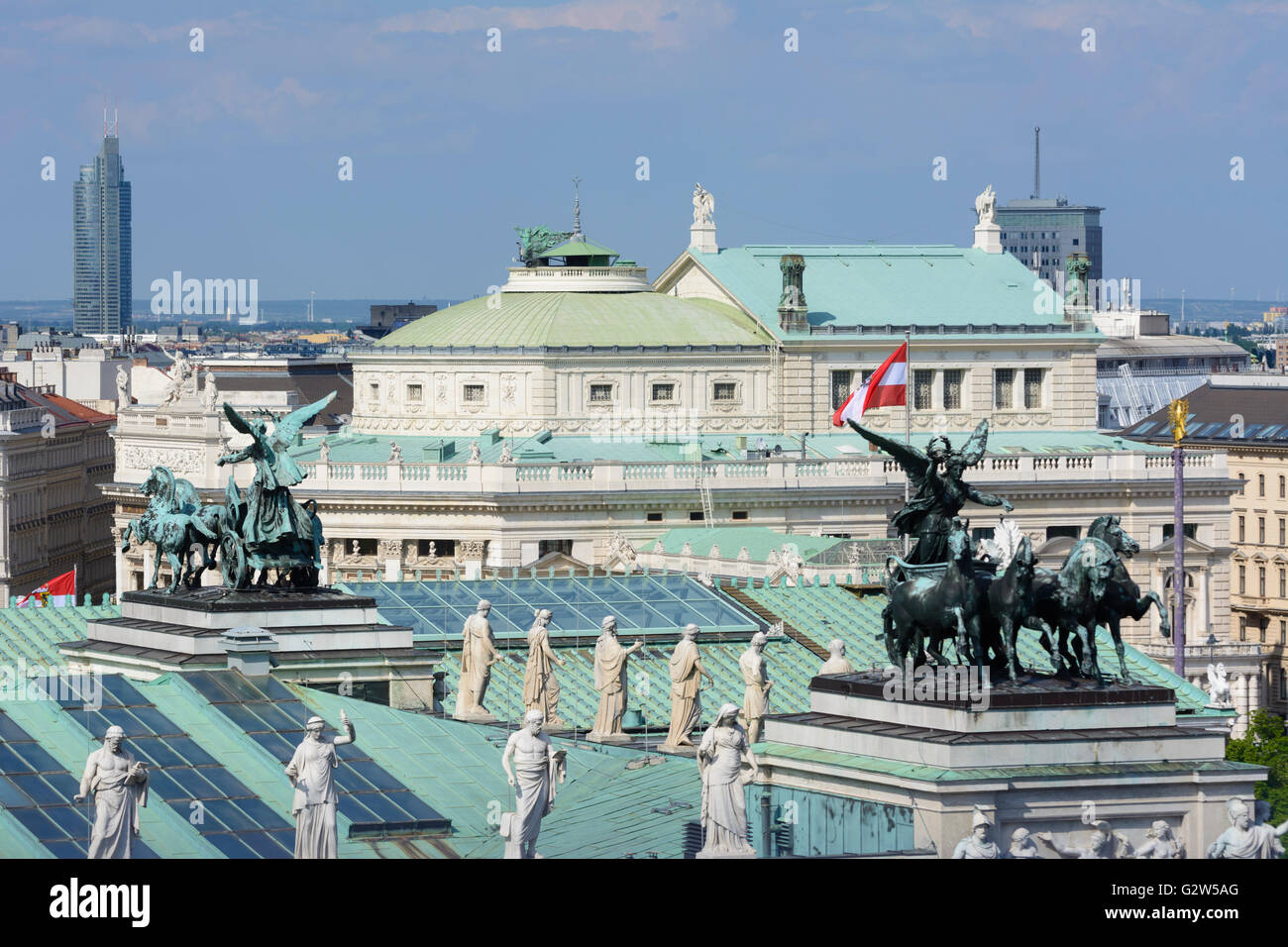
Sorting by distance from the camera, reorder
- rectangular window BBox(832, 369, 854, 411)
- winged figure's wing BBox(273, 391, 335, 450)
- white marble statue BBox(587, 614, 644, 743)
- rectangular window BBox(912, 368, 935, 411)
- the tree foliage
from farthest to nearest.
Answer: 1. rectangular window BBox(912, 368, 935, 411)
2. rectangular window BBox(832, 369, 854, 411)
3. the tree foliage
4. winged figure's wing BBox(273, 391, 335, 450)
5. white marble statue BBox(587, 614, 644, 743)

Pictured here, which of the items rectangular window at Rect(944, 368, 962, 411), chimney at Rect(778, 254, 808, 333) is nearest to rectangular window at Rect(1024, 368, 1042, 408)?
rectangular window at Rect(944, 368, 962, 411)

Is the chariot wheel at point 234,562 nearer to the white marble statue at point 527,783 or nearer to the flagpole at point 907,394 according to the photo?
the white marble statue at point 527,783

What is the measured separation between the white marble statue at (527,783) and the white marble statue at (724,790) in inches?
85.9

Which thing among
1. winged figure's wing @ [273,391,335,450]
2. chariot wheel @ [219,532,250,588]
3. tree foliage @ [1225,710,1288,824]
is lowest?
tree foliage @ [1225,710,1288,824]

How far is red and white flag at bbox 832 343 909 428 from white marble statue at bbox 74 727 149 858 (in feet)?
346

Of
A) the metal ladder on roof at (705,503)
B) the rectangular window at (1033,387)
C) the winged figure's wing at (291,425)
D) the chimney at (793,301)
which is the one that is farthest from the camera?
the rectangular window at (1033,387)

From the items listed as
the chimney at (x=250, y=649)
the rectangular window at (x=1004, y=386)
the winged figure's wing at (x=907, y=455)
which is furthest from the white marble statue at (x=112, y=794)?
the rectangular window at (x=1004, y=386)

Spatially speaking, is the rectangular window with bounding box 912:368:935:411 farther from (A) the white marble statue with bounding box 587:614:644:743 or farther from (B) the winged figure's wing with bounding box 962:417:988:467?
(B) the winged figure's wing with bounding box 962:417:988:467

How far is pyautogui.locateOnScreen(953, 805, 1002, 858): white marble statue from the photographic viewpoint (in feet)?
160

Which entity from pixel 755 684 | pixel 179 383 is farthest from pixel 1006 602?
pixel 179 383

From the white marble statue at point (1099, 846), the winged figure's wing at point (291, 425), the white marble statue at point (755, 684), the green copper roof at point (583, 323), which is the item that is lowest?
the white marble statue at point (1099, 846)

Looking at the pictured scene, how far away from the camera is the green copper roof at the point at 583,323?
16800 cm
